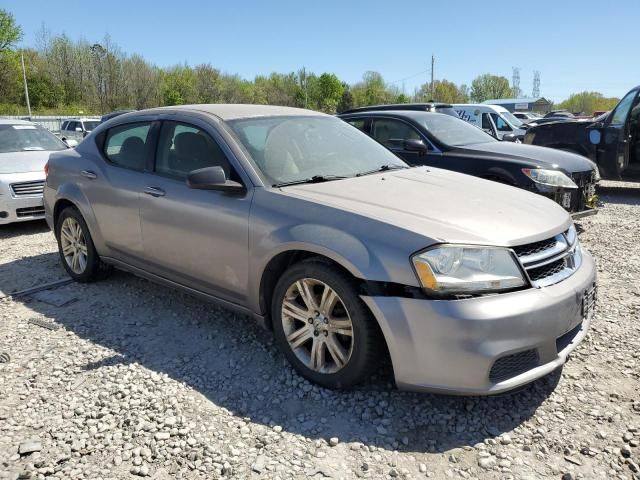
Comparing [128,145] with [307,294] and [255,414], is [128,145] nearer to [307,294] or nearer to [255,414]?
[307,294]

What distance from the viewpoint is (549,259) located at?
2.81m

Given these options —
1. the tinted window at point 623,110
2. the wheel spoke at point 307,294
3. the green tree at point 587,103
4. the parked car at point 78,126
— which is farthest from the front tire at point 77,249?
the green tree at point 587,103

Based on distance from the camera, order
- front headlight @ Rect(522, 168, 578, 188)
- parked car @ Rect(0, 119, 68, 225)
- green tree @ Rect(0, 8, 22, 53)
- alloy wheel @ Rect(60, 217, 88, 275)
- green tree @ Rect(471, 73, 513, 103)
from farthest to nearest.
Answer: green tree @ Rect(471, 73, 513, 103) < green tree @ Rect(0, 8, 22, 53) < parked car @ Rect(0, 119, 68, 225) < front headlight @ Rect(522, 168, 578, 188) < alloy wheel @ Rect(60, 217, 88, 275)

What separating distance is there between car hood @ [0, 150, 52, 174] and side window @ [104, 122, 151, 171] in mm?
3464

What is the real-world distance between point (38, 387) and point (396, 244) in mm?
2371

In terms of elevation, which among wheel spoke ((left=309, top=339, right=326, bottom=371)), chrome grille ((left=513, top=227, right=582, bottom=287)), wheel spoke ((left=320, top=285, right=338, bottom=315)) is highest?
chrome grille ((left=513, top=227, right=582, bottom=287))

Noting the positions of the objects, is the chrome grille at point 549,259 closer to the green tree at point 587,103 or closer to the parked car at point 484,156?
the parked car at point 484,156

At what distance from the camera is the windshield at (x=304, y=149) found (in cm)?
348

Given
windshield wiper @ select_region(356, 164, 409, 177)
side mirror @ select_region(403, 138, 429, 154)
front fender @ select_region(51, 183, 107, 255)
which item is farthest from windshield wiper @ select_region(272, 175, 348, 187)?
side mirror @ select_region(403, 138, 429, 154)

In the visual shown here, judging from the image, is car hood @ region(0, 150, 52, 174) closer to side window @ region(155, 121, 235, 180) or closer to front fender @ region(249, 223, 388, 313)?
side window @ region(155, 121, 235, 180)

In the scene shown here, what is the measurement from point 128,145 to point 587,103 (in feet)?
373

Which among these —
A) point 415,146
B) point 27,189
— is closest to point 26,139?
point 27,189

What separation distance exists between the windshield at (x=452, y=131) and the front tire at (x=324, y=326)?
4638 mm

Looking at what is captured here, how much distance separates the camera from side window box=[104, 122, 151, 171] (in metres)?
4.17
